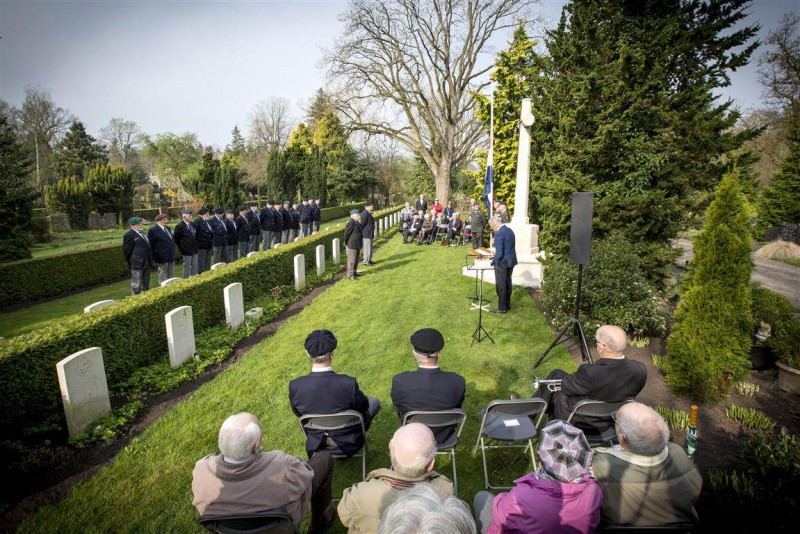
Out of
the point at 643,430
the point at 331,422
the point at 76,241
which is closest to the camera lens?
the point at 643,430

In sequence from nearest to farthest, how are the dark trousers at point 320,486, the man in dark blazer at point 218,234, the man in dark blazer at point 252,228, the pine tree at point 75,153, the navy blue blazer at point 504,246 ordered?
the dark trousers at point 320,486 < the navy blue blazer at point 504,246 < the man in dark blazer at point 218,234 < the man in dark blazer at point 252,228 < the pine tree at point 75,153

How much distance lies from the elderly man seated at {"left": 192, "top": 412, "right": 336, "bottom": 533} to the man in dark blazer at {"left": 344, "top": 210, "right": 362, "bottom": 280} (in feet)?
30.1

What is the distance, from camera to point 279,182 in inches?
1363

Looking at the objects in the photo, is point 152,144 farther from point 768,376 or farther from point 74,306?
point 768,376

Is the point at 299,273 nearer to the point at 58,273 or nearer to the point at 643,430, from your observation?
the point at 58,273

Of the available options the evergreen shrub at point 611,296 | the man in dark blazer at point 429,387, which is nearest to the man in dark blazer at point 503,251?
the evergreen shrub at point 611,296

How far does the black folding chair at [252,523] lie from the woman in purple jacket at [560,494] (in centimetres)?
131

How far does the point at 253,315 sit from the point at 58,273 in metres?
7.23

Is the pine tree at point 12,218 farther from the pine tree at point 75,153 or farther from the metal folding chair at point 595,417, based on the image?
the pine tree at point 75,153

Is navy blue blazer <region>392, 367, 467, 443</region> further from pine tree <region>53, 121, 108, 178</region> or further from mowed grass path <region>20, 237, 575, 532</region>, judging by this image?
pine tree <region>53, 121, 108, 178</region>

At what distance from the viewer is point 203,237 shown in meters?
11.4

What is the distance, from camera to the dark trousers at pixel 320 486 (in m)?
2.93

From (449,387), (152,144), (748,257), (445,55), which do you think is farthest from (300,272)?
(152,144)

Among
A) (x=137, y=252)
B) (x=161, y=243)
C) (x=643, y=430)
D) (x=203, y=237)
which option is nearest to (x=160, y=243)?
(x=161, y=243)
